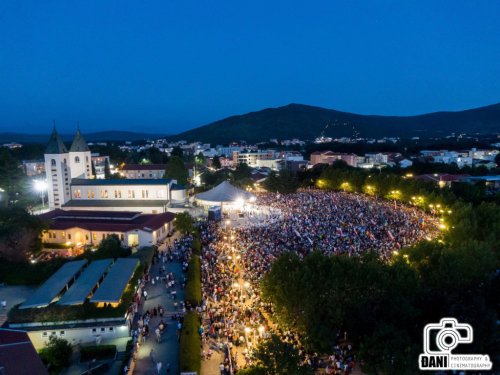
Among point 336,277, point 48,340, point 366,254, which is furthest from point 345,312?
point 48,340

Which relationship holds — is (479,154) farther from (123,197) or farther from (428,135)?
(428,135)

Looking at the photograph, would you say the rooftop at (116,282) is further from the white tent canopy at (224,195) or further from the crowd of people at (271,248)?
the white tent canopy at (224,195)

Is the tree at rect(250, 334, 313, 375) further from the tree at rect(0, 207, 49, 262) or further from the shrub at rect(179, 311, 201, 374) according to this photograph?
the tree at rect(0, 207, 49, 262)

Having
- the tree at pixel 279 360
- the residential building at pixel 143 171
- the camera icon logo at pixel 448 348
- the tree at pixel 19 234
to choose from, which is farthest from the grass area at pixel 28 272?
the residential building at pixel 143 171

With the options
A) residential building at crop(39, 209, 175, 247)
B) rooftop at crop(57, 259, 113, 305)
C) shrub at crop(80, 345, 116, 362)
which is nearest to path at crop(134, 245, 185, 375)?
shrub at crop(80, 345, 116, 362)

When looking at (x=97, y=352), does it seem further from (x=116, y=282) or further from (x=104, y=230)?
(x=104, y=230)

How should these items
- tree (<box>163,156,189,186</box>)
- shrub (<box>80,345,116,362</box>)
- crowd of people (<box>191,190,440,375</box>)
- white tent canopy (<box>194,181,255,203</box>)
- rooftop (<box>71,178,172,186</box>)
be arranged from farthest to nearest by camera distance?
tree (<box>163,156,189,186</box>) < rooftop (<box>71,178,172,186</box>) < white tent canopy (<box>194,181,255,203</box>) < crowd of people (<box>191,190,440,375</box>) < shrub (<box>80,345,116,362</box>)
